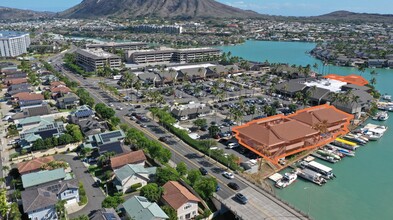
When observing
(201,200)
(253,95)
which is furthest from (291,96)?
(201,200)

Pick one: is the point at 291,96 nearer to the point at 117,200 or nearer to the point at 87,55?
the point at 117,200

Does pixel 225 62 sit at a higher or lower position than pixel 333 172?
higher

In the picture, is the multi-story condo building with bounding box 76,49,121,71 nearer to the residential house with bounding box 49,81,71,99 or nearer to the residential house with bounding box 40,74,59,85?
the residential house with bounding box 40,74,59,85

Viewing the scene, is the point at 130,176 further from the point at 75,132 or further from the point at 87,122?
the point at 87,122

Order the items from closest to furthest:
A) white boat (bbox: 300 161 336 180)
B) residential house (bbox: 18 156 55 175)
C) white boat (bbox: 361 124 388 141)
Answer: residential house (bbox: 18 156 55 175) < white boat (bbox: 300 161 336 180) < white boat (bbox: 361 124 388 141)

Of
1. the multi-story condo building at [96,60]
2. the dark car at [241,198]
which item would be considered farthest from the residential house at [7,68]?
the dark car at [241,198]

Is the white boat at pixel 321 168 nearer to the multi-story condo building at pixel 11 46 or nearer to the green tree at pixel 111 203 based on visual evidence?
the green tree at pixel 111 203

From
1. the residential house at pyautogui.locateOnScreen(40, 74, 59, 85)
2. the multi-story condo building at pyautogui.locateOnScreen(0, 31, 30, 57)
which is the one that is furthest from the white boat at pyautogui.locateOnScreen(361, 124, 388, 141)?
the multi-story condo building at pyautogui.locateOnScreen(0, 31, 30, 57)
